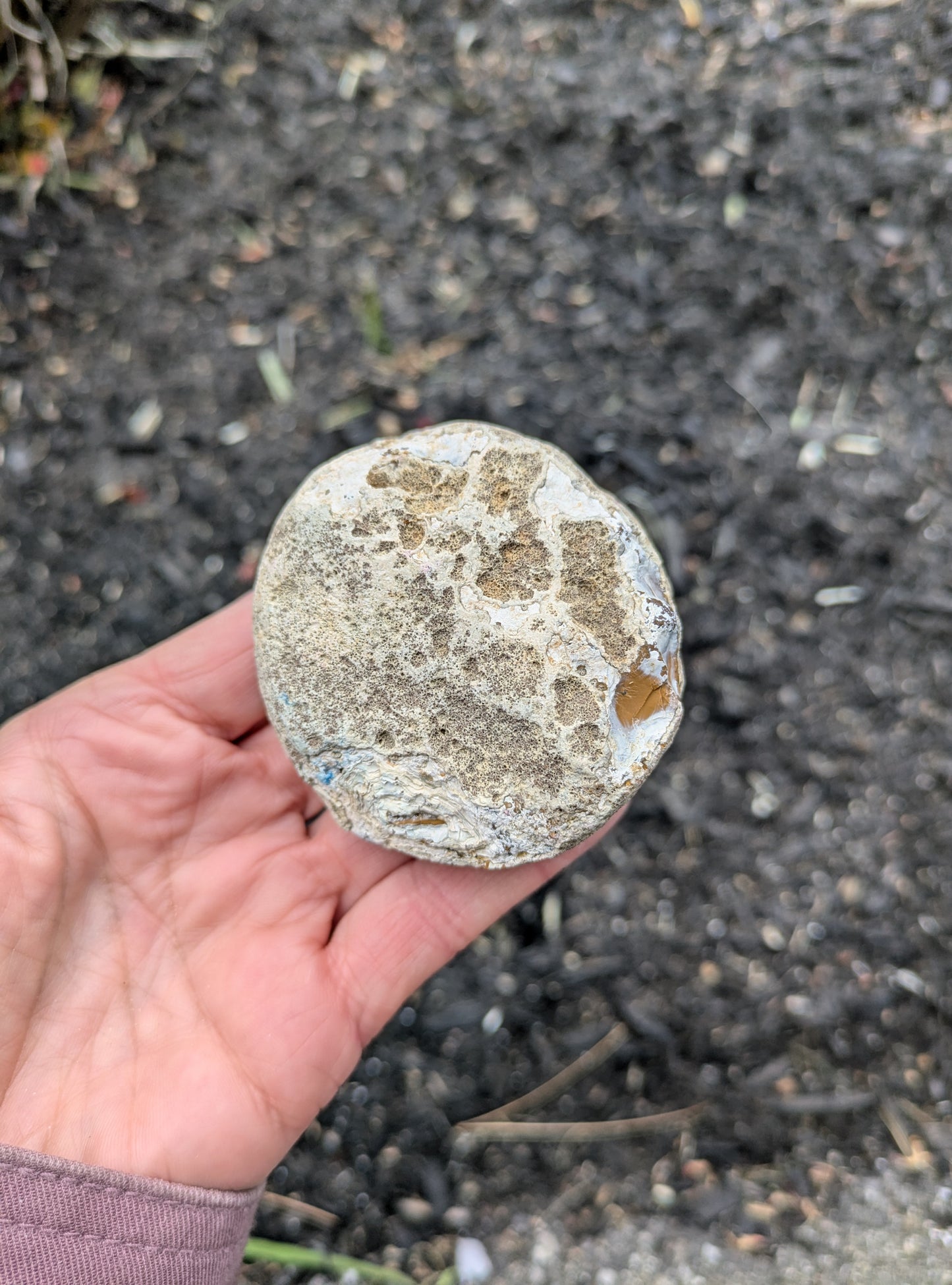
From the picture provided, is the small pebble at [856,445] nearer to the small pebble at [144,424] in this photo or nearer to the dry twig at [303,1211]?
the small pebble at [144,424]

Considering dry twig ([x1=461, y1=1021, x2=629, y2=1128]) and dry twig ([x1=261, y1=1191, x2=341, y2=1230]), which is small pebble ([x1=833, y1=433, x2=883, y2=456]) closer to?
dry twig ([x1=461, y1=1021, x2=629, y2=1128])

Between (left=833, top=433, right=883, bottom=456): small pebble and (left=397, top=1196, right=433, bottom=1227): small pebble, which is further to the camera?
(left=833, top=433, right=883, bottom=456): small pebble

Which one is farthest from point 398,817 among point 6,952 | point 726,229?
point 726,229

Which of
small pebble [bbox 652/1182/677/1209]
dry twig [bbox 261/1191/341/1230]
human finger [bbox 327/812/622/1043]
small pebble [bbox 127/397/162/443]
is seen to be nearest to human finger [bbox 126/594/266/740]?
human finger [bbox 327/812/622/1043]

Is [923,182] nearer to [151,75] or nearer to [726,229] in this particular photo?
[726,229]

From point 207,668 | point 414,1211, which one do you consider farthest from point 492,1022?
point 207,668

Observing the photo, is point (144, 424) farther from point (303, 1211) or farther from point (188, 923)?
point (303, 1211)
